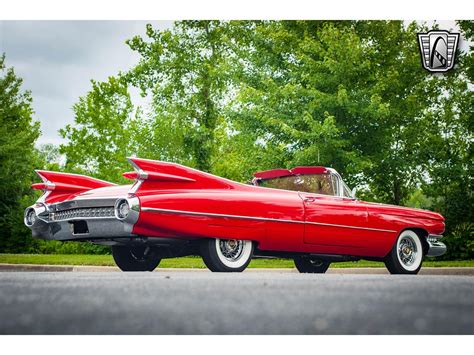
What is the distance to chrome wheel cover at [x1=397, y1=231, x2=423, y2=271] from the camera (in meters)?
8.33

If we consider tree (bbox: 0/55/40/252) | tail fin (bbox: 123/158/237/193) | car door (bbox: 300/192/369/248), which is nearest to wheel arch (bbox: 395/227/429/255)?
car door (bbox: 300/192/369/248)

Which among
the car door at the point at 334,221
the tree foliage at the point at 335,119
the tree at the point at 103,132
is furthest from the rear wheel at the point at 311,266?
the tree at the point at 103,132

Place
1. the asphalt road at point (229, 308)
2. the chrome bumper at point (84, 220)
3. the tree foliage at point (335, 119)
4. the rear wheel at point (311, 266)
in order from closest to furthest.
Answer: the asphalt road at point (229, 308)
the chrome bumper at point (84, 220)
the rear wheel at point (311, 266)
the tree foliage at point (335, 119)

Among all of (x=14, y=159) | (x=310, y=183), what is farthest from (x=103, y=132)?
(x=310, y=183)

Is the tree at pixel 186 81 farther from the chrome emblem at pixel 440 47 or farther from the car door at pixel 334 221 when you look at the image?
the car door at pixel 334 221

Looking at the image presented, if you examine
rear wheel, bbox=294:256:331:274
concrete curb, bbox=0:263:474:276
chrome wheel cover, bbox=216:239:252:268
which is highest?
chrome wheel cover, bbox=216:239:252:268

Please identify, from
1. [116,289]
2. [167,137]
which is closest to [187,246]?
[116,289]

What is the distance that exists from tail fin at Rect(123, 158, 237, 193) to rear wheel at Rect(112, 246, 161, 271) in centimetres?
129

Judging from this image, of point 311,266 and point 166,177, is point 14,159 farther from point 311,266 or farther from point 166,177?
point 166,177

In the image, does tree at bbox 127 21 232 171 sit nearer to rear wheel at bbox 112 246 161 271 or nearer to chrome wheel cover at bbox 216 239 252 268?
rear wheel at bbox 112 246 161 271

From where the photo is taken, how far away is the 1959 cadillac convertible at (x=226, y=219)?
631 cm

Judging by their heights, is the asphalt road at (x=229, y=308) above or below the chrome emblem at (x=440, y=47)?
below

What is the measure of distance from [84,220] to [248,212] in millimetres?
1503

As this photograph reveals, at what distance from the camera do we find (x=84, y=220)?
6547 millimetres
